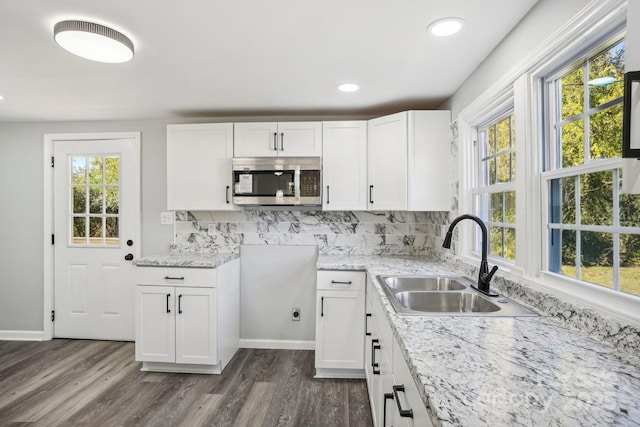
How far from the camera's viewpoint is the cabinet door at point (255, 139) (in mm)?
2846

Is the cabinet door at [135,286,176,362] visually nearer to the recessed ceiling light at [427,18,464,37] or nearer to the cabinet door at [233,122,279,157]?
the cabinet door at [233,122,279,157]

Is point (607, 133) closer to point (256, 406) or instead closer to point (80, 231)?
point (256, 406)

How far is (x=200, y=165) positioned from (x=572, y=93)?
260 cm

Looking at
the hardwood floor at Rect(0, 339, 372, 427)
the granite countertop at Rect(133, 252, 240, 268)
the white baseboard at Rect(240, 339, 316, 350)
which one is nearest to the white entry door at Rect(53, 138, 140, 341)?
the hardwood floor at Rect(0, 339, 372, 427)

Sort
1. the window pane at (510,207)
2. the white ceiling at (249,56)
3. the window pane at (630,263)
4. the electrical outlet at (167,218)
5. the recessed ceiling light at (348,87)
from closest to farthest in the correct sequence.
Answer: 1. the window pane at (630,263)
2. the white ceiling at (249,56)
3. the window pane at (510,207)
4. the recessed ceiling light at (348,87)
5. the electrical outlet at (167,218)

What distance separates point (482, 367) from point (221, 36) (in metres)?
1.82

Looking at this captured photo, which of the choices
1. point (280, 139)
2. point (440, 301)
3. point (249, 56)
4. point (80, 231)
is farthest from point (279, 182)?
point (80, 231)

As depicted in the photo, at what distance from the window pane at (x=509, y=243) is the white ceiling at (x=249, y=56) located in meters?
1.03

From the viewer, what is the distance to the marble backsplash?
10.1 feet

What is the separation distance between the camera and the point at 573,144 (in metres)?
1.35

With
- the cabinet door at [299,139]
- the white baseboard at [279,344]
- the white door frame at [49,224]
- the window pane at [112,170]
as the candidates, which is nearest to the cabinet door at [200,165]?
the cabinet door at [299,139]

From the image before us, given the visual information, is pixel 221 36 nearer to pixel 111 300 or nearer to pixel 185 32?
pixel 185 32

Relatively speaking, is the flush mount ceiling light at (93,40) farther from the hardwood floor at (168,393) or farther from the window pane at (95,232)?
the hardwood floor at (168,393)

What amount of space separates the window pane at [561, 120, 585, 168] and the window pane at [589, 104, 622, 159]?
57mm
